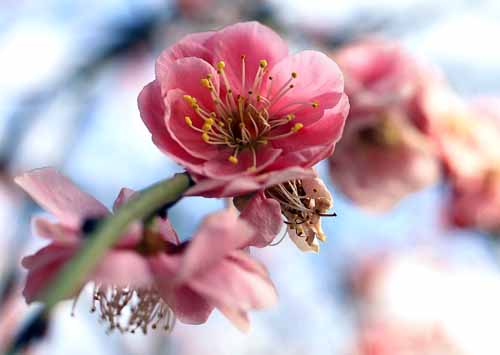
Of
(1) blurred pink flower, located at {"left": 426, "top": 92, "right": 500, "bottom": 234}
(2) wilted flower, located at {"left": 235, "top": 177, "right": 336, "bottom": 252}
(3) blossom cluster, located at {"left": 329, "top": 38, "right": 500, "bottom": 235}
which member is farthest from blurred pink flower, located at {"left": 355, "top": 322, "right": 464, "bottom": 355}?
(2) wilted flower, located at {"left": 235, "top": 177, "right": 336, "bottom": 252}

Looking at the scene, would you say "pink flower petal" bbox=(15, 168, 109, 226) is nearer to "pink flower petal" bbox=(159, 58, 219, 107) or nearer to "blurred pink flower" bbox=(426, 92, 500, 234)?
"pink flower petal" bbox=(159, 58, 219, 107)

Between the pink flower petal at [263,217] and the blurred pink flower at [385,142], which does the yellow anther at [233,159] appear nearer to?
the pink flower petal at [263,217]

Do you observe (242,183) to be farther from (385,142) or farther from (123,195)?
(385,142)

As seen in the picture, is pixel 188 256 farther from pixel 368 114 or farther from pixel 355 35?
pixel 355 35

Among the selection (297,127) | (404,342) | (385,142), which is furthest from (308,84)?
(404,342)

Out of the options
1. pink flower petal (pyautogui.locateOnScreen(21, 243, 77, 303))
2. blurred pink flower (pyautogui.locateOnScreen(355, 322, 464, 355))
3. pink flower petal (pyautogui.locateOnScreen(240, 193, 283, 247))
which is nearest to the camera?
pink flower petal (pyautogui.locateOnScreen(21, 243, 77, 303))

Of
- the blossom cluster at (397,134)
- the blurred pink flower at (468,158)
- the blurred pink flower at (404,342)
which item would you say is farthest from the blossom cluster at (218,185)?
the blurred pink flower at (404,342)

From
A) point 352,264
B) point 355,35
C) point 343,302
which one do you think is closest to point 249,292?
point 355,35
